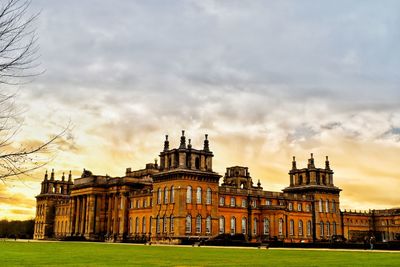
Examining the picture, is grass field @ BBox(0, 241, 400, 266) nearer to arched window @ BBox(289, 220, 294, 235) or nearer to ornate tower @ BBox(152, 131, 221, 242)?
ornate tower @ BBox(152, 131, 221, 242)

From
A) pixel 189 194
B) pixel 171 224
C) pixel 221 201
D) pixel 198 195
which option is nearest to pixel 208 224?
pixel 198 195

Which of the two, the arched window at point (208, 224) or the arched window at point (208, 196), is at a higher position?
the arched window at point (208, 196)

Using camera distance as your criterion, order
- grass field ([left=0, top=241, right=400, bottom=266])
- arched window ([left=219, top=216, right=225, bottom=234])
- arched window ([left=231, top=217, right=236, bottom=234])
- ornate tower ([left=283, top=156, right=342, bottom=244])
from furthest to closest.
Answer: ornate tower ([left=283, top=156, right=342, bottom=244]), arched window ([left=231, top=217, right=236, bottom=234]), arched window ([left=219, top=216, right=225, bottom=234]), grass field ([left=0, top=241, right=400, bottom=266])

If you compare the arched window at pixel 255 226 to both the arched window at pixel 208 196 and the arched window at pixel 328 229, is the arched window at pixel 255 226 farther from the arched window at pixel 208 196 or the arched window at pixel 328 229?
the arched window at pixel 328 229

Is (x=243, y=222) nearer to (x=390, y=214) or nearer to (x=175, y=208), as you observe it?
(x=175, y=208)

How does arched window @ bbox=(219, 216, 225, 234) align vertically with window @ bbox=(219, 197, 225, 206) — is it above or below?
below

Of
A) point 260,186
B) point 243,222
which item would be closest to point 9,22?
point 243,222

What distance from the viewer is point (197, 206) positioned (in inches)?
3034

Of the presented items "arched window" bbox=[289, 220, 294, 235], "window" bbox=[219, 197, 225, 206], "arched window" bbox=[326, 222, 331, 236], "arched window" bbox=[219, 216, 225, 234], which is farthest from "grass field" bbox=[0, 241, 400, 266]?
"arched window" bbox=[326, 222, 331, 236]

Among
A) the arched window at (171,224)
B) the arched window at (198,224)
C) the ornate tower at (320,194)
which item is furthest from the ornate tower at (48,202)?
the ornate tower at (320,194)

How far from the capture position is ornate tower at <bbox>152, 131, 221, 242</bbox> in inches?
2972

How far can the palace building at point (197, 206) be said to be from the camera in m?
76.7

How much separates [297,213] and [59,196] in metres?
63.0

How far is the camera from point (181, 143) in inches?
3051
